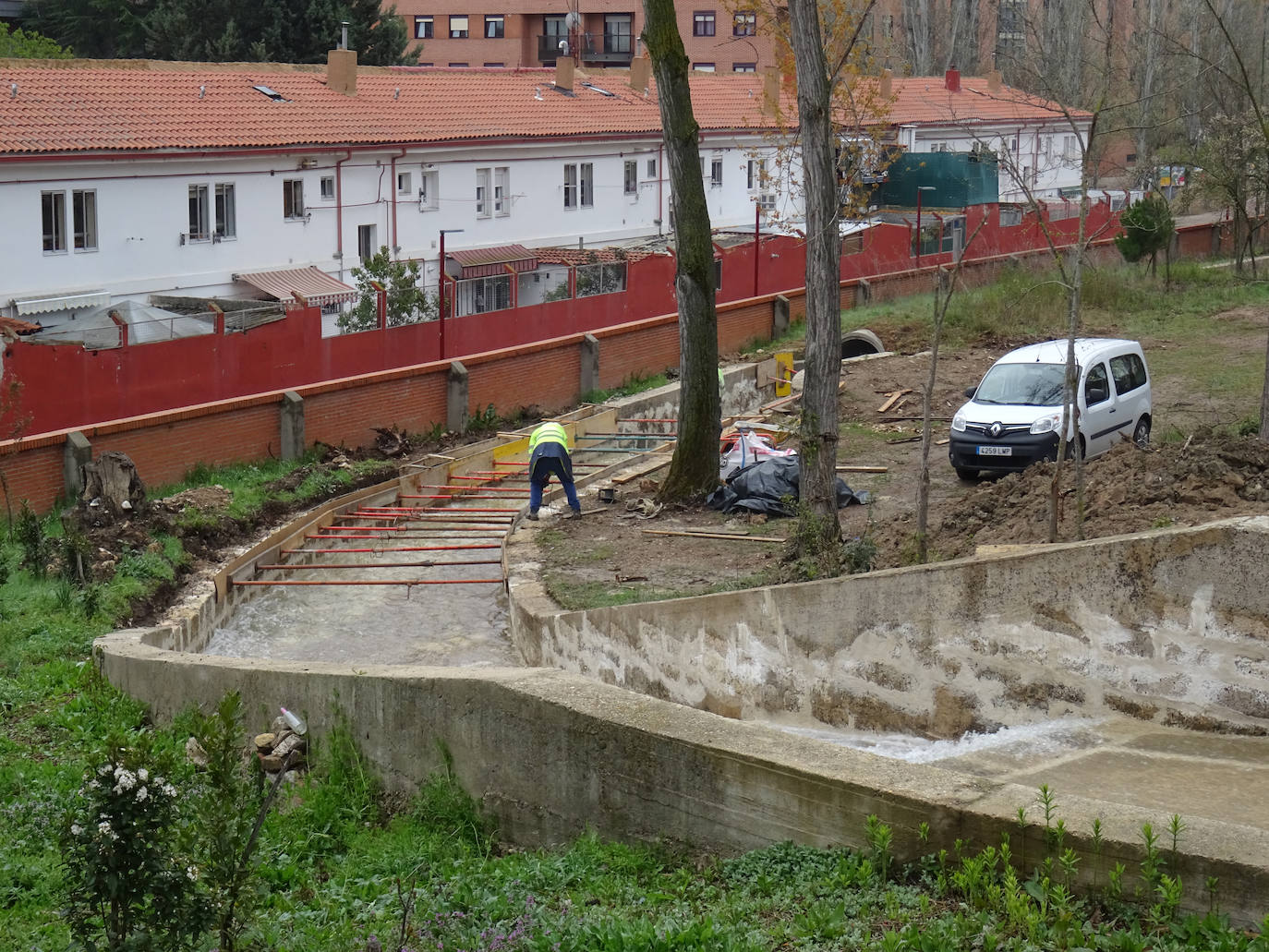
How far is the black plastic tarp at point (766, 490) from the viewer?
16.3 meters

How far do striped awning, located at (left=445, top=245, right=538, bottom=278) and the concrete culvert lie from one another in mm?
11513

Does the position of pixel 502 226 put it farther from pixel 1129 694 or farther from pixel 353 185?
pixel 1129 694

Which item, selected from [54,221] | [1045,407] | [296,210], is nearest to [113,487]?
[1045,407]

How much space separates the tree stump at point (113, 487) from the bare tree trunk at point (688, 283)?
20.0 feet

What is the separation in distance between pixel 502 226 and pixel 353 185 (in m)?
5.74

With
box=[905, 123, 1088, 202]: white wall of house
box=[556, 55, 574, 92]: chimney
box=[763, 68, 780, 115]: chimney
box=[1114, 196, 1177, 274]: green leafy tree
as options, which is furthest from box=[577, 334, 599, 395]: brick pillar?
box=[905, 123, 1088, 202]: white wall of house

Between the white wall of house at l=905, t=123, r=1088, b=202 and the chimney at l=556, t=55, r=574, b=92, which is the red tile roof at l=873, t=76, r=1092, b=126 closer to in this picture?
the white wall of house at l=905, t=123, r=1088, b=202

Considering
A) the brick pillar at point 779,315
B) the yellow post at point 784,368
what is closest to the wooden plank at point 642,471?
the yellow post at point 784,368

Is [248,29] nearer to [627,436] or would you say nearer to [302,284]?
[302,284]

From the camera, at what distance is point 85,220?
29016mm

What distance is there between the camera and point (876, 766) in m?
6.61

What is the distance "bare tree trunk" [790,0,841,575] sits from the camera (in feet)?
45.0

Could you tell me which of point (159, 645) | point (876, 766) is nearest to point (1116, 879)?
point (876, 766)

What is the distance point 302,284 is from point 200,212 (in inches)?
106
